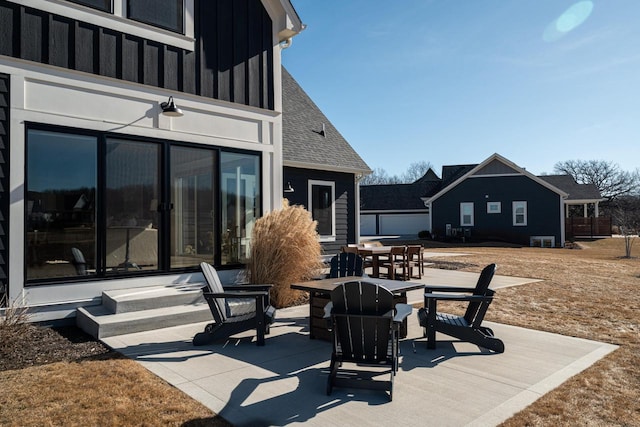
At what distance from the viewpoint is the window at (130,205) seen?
18.7 feet

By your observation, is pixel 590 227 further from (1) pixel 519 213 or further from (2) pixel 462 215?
(2) pixel 462 215

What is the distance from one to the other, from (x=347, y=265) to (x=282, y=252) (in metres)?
1.07

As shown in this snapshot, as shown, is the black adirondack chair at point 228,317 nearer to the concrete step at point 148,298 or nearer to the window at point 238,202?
the concrete step at point 148,298

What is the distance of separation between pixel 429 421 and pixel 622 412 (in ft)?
4.83

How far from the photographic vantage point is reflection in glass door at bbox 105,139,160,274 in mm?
6195

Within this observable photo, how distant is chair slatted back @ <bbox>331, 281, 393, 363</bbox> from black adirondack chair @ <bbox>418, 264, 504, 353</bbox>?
1301 mm

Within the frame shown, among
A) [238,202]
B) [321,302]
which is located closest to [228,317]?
[321,302]

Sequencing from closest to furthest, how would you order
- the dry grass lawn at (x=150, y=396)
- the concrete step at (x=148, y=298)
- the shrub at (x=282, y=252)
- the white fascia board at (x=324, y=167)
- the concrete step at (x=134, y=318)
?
the dry grass lawn at (x=150, y=396) → the concrete step at (x=134, y=318) → the concrete step at (x=148, y=298) → the shrub at (x=282, y=252) → the white fascia board at (x=324, y=167)

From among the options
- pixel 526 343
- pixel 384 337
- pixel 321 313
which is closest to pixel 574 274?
pixel 526 343

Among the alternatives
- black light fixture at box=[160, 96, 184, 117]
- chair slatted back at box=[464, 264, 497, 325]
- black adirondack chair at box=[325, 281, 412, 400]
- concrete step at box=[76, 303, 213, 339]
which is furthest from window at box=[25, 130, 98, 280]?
chair slatted back at box=[464, 264, 497, 325]

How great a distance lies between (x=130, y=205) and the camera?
6.44 metres

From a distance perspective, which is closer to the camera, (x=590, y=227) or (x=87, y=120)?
(x=87, y=120)

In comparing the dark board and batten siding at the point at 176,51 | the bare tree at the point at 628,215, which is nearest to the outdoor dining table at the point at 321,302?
the dark board and batten siding at the point at 176,51

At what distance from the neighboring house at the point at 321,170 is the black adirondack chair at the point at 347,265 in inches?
175
